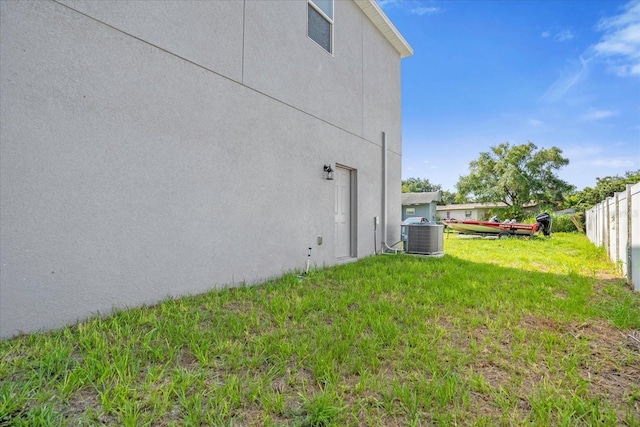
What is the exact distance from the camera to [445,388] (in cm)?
186

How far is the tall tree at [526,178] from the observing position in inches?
985

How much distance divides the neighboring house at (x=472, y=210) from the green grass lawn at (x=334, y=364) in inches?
1066

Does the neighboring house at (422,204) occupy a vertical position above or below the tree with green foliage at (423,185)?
below

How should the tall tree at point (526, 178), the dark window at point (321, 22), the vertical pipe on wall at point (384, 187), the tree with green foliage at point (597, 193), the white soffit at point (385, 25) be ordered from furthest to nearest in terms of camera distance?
the tall tree at point (526, 178) → the tree with green foliage at point (597, 193) → the vertical pipe on wall at point (384, 187) → the white soffit at point (385, 25) → the dark window at point (321, 22)

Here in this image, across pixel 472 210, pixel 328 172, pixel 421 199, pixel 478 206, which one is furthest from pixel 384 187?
pixel 472 210

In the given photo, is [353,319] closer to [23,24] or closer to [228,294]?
[228,294]

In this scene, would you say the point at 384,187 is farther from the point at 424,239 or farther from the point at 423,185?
the point at 423,185

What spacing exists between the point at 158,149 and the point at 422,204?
87.1 feet

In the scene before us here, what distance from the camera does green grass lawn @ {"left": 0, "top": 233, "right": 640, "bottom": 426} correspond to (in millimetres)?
1636

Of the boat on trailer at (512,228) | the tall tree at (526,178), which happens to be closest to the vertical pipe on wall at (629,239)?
the boat on trailer at (512,228)

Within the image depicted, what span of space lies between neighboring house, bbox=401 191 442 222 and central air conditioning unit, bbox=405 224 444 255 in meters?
20.2

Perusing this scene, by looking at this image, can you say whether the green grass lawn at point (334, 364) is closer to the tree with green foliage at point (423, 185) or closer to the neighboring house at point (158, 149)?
the neighboring house at point (158, 149)

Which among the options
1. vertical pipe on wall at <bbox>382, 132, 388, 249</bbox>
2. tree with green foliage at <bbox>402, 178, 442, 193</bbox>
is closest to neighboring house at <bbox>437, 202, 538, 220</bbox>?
tree with green foliage at <bbox>402, 178, 442, 193</bbox>

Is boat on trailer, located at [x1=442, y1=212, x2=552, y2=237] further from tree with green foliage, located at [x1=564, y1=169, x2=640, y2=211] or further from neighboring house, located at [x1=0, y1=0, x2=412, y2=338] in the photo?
tree with green foliage, located at [x1=564, y1=169, x2=640, y2=211]
